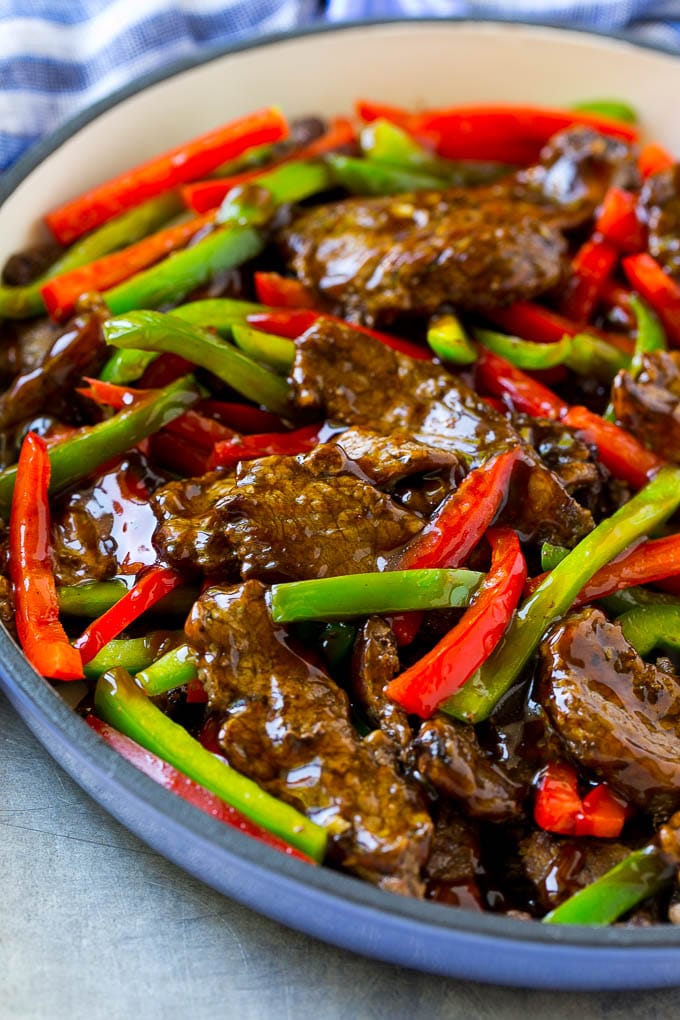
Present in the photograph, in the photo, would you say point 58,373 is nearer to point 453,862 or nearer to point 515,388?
point 515,388

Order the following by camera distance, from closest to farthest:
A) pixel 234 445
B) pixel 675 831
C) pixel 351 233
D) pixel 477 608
A: pixel 675 831
pixel 477 608
pixel 234 445
pixel 351 233

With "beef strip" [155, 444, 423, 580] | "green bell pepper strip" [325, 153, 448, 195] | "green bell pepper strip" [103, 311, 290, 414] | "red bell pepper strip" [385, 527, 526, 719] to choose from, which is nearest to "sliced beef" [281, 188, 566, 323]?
"green bell pepper strip" [325, 153, 448, 195]

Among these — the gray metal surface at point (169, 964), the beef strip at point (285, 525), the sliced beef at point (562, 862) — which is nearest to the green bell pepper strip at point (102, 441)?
the beef strip at point (285, 525)

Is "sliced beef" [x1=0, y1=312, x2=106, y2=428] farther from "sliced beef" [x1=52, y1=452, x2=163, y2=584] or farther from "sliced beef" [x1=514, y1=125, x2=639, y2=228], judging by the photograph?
"sliced beef" [x1=514, y1=125, x2=639, y2=228]

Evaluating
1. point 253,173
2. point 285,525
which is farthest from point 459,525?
point 253,173

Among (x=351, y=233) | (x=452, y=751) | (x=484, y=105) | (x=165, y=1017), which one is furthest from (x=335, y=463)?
(x=484, y=105)

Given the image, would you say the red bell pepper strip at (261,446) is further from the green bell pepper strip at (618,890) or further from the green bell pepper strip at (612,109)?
the green bell pepper strip at (612,109)

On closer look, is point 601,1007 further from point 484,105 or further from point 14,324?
point 484,105
